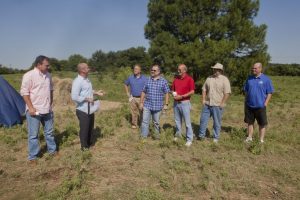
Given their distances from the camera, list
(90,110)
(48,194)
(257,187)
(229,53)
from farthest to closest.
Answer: (229,53) < (90,110) < (257,187) < (48,194)

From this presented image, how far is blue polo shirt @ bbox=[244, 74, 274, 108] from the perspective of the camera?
23.2 feet

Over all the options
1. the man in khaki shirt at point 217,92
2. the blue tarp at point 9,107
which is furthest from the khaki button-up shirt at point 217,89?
the blue tarp at point 9,107

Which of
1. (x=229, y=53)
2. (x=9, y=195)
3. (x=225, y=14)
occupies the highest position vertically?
(x=225, y=14)

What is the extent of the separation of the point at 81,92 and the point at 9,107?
4077 millimetres

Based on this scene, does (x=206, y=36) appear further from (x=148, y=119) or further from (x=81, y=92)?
(x=81, y=92)

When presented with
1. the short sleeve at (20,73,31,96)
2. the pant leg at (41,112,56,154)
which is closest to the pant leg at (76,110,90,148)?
A: the pant leg at (41,112,56,154)

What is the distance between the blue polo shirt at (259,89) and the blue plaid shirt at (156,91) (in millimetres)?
1862

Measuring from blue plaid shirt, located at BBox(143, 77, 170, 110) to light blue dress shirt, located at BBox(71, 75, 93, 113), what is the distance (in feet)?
4.85

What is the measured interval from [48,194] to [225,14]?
20738 millimetres

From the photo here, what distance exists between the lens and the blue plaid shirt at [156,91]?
718 cm

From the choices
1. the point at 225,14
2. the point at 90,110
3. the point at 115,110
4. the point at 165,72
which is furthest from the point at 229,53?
the point at 90,110

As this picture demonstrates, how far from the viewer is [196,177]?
5379mm

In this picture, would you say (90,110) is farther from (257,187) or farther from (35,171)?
(257,187)

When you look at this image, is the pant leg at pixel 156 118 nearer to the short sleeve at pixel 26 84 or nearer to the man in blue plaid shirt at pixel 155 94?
the man in blue plaid shirt at pixel 155 94
